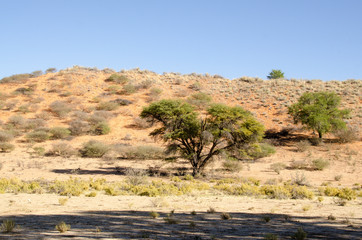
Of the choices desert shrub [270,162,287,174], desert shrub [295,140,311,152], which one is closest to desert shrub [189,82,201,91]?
desert shrub [295,140,311,152]

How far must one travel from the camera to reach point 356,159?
2483 cm

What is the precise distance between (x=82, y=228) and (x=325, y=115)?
93.7 feet

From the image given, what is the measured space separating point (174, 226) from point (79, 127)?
28848mm

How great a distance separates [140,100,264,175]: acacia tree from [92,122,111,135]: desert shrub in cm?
1448

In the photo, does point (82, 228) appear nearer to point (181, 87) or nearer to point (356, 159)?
point (356, 159)

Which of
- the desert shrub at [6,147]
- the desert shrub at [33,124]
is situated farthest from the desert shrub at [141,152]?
the desert shrub at [33,124]

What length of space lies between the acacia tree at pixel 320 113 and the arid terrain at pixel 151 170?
5.25 feet

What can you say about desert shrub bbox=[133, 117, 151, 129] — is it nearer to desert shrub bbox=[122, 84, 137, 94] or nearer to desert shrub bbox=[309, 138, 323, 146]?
desert shrub bbox=[122, 84, 137, 94]

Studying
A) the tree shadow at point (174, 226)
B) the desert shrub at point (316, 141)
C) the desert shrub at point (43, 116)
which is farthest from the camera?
the desert shrub at point (43, 116)

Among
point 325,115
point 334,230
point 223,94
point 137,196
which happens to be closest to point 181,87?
point 223,94

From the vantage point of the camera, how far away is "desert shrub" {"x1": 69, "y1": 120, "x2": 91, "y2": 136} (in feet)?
110

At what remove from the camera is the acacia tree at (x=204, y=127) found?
1881 cm

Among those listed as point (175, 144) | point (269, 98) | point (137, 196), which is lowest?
point (137, 196)

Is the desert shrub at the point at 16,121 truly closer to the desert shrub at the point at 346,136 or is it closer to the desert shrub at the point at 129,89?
the desert shrub at the point at 129,89
